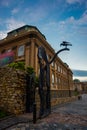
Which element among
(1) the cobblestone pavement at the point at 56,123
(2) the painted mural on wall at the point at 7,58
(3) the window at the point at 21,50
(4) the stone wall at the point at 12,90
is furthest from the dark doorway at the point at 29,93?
(2) the painted mural on wall at the point at 7,58

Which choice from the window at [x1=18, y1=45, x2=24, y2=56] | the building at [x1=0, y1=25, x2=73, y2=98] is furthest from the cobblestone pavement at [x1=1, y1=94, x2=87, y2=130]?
the window at [x1=18, y1=45, x2=24, y2=56]

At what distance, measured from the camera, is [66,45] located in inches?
355

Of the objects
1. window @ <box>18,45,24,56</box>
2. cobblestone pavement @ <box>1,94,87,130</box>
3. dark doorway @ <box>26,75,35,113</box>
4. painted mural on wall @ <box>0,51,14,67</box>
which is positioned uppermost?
window @ <box>18,45,24,56</box>

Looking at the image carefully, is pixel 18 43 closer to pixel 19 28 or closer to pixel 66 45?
pixel 19 28

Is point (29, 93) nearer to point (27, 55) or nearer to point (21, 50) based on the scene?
point (27, 55)

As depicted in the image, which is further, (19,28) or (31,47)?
(19,28)

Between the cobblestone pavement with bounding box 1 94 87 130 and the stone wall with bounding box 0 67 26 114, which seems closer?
the cobblestone pavement with bounding box 1 94 87 130

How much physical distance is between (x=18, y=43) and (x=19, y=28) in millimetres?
3898

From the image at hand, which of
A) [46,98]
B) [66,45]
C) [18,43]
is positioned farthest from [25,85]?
[18,43]

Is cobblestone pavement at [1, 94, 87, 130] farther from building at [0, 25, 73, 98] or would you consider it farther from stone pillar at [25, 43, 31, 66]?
stone pillar at [25, 43, 31, 66]

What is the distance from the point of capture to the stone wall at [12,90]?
322 inches

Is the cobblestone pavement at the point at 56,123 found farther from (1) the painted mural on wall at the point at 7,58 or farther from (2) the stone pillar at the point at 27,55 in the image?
(1) the painted mural on wall at the point at 7,58

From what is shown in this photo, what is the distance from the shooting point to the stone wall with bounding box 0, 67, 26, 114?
8188mm

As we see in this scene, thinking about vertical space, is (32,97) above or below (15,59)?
below
